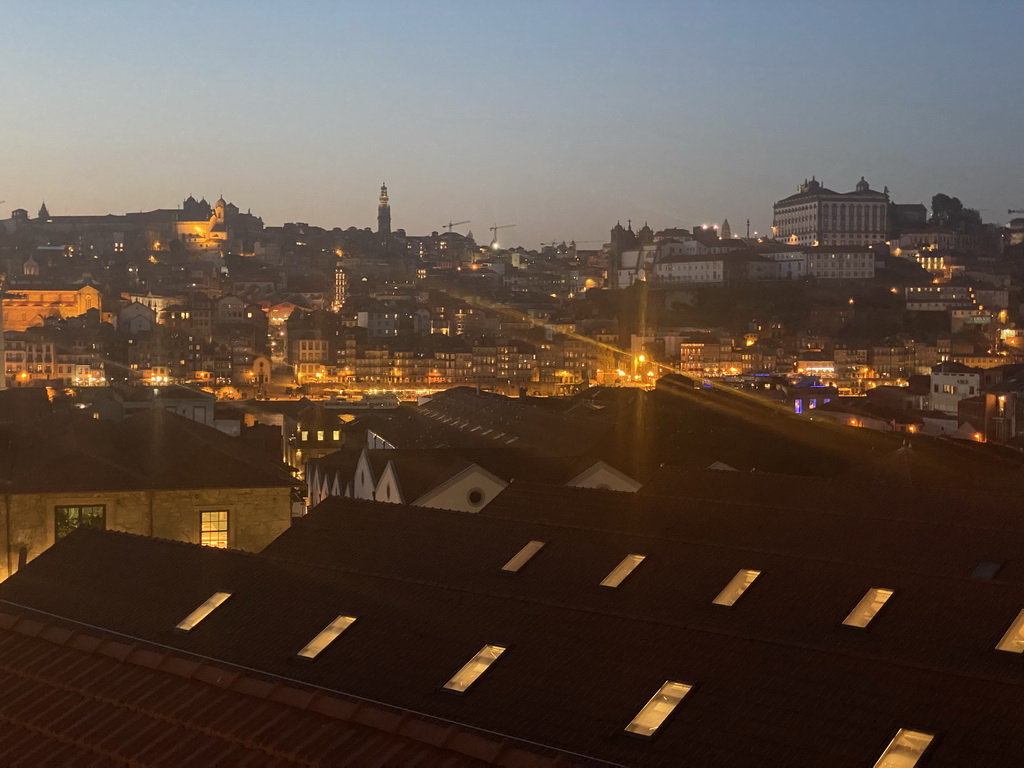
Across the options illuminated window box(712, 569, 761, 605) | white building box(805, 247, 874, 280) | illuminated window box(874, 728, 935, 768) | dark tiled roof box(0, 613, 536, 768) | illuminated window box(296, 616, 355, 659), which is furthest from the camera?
white building box(805, 247, 874, 280)

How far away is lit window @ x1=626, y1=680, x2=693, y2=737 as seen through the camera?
9.19 m

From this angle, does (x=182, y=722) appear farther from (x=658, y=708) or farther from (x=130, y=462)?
(x=130, y=462)

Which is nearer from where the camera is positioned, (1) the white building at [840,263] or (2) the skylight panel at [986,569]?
→ (2) the skylight panel at [986,569]

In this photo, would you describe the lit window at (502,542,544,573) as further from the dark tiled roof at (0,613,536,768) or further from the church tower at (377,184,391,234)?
the church tower at (377,184,391,234)

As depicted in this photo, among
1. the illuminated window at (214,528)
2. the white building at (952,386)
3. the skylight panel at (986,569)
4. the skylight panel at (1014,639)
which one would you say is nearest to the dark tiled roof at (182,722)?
the skylight panel at (1014,639)

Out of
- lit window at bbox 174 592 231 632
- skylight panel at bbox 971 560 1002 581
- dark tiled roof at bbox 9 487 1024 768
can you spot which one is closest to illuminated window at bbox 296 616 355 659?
dark tiled roof at bbox 9 487 1024 768

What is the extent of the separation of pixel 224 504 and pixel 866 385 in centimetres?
8438

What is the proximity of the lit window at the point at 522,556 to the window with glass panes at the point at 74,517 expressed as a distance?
5765 mm

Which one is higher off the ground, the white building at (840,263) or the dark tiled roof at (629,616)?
the white building at (840,263)

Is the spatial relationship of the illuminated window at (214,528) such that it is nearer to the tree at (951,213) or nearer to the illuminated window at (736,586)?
the illuminated window at (736,586)

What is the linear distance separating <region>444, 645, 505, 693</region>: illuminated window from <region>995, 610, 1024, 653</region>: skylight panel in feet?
12.5

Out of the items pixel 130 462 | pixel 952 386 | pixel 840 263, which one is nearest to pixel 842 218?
pixel 840 263

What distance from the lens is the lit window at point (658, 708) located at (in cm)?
919

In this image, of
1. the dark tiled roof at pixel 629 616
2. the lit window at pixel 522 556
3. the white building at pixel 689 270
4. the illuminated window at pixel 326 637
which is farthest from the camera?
the white building at pixel 689 270
